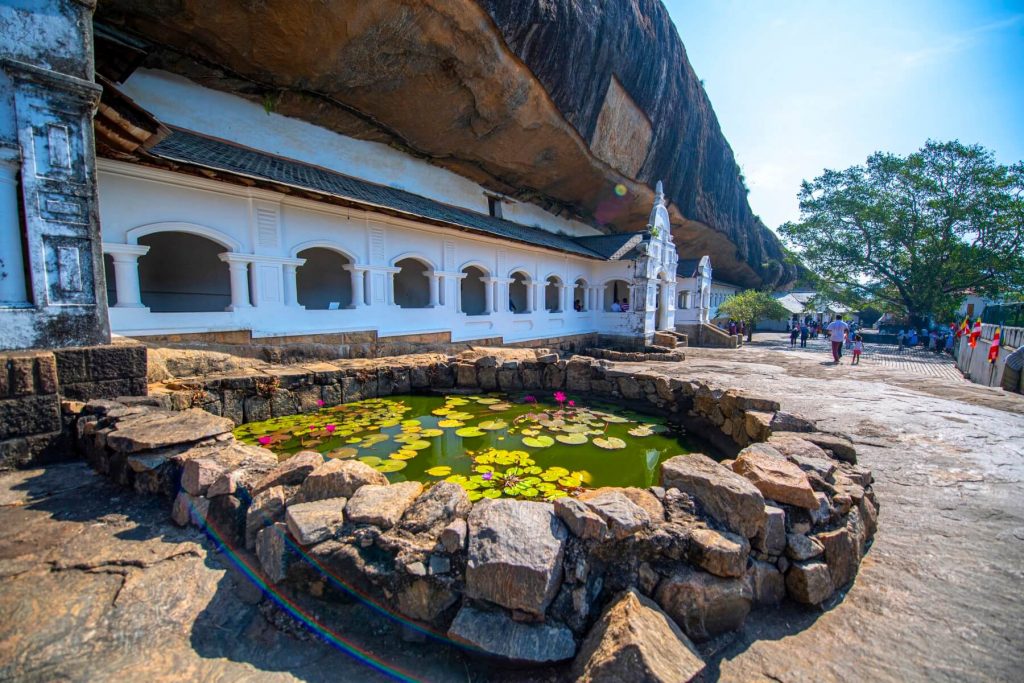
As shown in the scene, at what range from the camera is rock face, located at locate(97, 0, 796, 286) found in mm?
8477

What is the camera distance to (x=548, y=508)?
231cm

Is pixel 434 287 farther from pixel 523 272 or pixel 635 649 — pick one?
pixel 635 649

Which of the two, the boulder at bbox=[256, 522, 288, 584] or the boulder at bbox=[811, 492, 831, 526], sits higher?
the boulder at bbox=[811, 492, 831, 526]

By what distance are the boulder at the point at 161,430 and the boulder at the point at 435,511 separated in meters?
2.12

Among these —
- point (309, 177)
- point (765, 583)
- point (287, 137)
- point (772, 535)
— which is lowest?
point (765, 583)

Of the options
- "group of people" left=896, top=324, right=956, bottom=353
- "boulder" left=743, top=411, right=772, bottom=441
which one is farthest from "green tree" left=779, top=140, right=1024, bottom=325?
"boulder" left=743, top=411, right=772, bottom=441

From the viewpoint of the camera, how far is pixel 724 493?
7.98 ft

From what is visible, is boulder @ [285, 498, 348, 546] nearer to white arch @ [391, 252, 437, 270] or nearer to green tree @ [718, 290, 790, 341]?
white arch @ [391, 252, 437, 270]

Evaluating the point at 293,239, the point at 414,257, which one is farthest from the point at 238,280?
the point at 414,257

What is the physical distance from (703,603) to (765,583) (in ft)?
1.61

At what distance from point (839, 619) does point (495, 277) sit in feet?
39.8

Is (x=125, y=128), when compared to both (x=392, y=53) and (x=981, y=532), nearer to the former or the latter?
(x=392, y=53)

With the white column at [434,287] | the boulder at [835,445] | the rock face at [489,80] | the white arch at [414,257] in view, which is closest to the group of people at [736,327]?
the rock face at [489,80]

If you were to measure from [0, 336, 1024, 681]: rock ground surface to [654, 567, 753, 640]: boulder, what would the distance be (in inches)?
3.0
